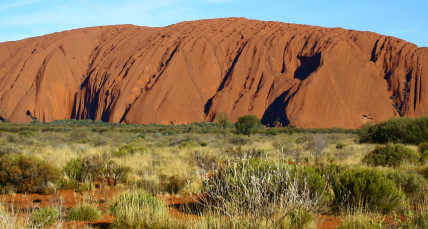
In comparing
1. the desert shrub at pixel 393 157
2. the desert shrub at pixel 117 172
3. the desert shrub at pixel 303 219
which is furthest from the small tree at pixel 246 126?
the desert shrub at pixel 303 219

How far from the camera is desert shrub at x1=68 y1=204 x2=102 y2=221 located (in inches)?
221

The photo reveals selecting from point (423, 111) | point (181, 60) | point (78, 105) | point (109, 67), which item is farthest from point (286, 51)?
point (78, 105)

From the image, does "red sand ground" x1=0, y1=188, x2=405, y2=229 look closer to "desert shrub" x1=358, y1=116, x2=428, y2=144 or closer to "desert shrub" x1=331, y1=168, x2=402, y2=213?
"desert shrub" x1=331, y1=168, x2=402, y2=213

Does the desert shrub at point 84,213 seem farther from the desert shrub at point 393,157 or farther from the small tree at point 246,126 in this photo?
the small tree at point 246,126

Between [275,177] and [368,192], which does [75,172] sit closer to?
[275,177]

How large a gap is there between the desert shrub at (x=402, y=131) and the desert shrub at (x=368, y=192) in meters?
14.1

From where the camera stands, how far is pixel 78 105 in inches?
2761

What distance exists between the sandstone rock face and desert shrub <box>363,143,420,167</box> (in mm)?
42804

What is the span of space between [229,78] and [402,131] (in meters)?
45.2

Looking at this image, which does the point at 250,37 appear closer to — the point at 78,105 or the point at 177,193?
the point at 78,105

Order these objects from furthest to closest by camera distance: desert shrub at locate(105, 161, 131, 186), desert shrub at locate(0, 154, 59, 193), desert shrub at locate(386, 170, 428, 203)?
1. desert shrub at locate(105, 161, 131, 186)
2. desert shrub at locate(0, 154, 59, 193)
3. desert shrub at locate(386, 170, 428, 203)

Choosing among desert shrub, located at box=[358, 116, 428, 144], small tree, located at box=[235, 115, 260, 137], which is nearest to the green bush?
desert shrub, located at box=[358, 116, 428, 144]

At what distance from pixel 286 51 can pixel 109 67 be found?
113 feet

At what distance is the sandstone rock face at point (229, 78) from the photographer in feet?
188
